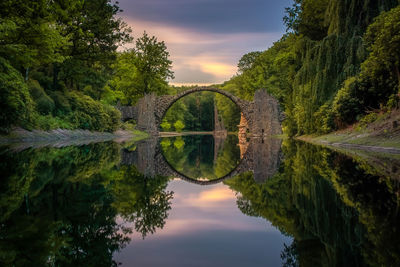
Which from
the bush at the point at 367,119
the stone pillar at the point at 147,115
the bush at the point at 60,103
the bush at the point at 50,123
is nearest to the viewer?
the bush at the point at 367,119

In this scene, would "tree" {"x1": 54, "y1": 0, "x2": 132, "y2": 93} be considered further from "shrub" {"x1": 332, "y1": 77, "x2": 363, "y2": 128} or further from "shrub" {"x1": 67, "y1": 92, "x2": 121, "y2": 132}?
"shrub" {"x1": 332, "y1": 77, "x2": 363, "y2": 128}

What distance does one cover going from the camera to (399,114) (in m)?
14.1

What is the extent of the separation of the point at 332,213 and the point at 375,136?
12202 mm

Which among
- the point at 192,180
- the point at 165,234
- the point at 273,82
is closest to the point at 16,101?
the point at 192,180

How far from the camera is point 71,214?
3.92m

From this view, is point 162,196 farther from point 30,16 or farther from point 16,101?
point 30,16

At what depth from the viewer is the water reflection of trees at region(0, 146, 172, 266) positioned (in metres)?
2.70

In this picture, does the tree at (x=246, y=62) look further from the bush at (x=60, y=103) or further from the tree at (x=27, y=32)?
the tree at (x=27, y=32)

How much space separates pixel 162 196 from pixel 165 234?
6.41 feet

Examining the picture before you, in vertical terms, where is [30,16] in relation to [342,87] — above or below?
above

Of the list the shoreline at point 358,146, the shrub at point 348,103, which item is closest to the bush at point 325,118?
the shoreline at point 358,146

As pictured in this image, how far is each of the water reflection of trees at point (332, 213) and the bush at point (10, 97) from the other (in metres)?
12.0

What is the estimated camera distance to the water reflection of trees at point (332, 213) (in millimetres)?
2674

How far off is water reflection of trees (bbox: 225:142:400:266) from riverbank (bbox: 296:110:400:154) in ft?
22.7
